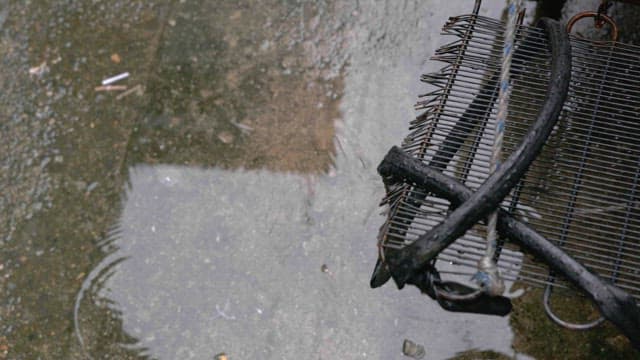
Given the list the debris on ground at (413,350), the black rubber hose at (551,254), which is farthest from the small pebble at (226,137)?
the black rubber hose at (551,254)

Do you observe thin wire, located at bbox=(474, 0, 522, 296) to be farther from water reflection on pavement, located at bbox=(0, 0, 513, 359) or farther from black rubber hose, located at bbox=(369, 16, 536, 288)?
water reflection on pavement, located at bbox=(0, 0, 513, 359)

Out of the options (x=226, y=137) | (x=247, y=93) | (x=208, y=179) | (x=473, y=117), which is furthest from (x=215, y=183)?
(x=473, y=117)

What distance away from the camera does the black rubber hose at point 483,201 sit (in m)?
1.39

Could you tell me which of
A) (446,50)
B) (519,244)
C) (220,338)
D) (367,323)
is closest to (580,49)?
(446,50)

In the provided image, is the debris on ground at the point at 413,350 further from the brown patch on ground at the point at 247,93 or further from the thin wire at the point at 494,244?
the thin wire at the point at 494,244

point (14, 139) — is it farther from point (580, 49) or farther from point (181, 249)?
point (580, 49)

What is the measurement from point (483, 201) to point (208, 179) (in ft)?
4.85

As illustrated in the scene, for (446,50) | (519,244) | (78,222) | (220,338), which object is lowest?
(220,338)

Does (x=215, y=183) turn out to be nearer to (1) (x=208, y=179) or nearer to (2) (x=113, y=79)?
(1) (x=208, y=179)

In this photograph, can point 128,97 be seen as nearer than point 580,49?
No

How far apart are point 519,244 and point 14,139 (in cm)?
214

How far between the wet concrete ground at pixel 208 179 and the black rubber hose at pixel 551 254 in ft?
3.23

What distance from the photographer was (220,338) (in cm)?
242

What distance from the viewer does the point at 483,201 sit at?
1.39m
